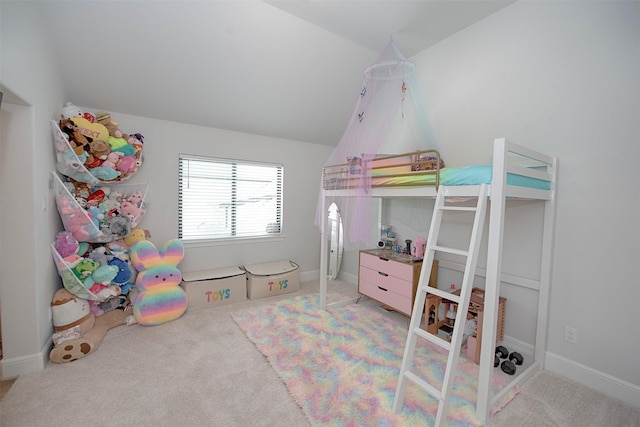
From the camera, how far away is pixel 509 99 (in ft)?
8.10

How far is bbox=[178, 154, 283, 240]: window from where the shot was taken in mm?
3555

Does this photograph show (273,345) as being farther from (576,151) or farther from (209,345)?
(576,151)

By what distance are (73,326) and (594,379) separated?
4.23 m

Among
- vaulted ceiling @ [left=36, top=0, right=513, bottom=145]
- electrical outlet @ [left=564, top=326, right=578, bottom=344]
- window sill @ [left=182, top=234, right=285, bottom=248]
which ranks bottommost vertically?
electrical outlet @ [left=564, top=326, right=578, bottom=344]

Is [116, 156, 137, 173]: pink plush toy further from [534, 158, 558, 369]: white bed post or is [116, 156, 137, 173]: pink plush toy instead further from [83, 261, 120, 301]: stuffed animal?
[534, 158, 558, 369]: white bed post

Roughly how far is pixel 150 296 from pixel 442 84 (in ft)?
13.0

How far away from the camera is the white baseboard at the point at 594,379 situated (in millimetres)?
1840

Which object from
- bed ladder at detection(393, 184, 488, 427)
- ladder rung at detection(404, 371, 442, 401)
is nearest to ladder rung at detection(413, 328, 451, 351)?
bed ladder at detection(393, 184, 488, 427)

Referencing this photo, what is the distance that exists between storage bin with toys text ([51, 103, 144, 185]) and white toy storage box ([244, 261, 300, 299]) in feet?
6.19

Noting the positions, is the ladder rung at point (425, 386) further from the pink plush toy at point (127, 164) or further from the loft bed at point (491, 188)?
the pink plush toy at point (127, 164)

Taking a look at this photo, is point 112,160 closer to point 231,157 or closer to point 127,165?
point 127,165

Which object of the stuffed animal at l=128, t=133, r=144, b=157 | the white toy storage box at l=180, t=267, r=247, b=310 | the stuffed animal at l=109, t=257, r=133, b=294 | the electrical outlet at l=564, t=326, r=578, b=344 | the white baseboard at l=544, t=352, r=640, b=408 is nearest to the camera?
the white baseboard at l=544, t=352, r=640, b=408

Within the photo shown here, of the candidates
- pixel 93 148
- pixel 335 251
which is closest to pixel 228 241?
pixel 335 251

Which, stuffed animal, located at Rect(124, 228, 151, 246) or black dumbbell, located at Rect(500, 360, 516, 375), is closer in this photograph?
black dumbbell, located at Rect(500, 360, 516, 375)
